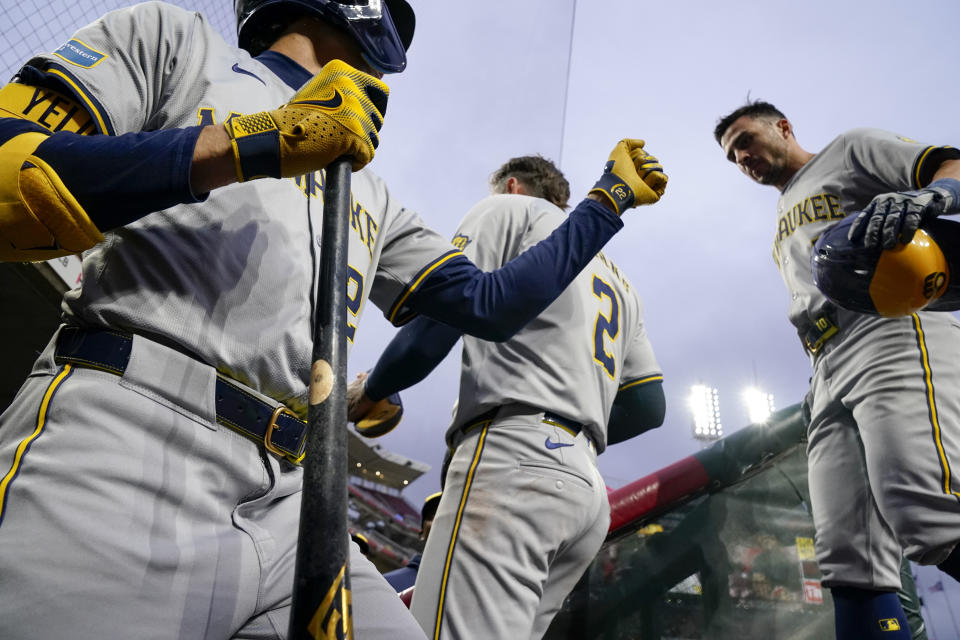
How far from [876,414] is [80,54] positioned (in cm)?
262

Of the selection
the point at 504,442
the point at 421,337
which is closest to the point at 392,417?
the point at 421,337

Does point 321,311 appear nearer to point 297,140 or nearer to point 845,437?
point 297,140

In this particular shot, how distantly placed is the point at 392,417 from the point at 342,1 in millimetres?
1538

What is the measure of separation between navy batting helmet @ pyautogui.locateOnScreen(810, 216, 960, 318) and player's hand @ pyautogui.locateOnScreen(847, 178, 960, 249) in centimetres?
5

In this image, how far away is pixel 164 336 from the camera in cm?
104

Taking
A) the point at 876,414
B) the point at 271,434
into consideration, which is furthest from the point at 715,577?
the point at 271,434

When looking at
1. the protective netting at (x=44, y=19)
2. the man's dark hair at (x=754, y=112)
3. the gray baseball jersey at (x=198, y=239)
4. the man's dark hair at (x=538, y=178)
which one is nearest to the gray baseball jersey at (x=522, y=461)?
the man's dark hair at (x=538, y=178)

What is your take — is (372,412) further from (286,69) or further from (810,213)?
(810,213)

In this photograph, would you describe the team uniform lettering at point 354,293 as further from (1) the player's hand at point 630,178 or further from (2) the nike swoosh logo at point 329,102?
(1) the player's hand at point 630,178

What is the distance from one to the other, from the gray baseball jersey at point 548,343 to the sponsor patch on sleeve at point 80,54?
1.41 meters

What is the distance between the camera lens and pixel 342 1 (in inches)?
65.1

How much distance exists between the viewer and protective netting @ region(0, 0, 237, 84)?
4.77m

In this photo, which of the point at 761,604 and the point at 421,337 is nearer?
the point at 421,337

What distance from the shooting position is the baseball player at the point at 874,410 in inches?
85.8
